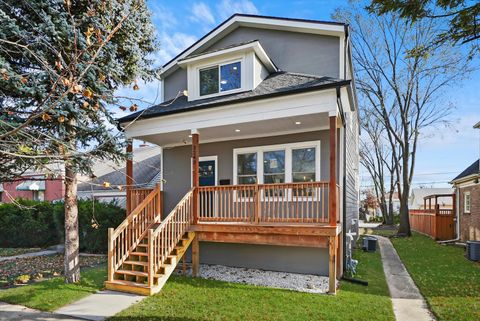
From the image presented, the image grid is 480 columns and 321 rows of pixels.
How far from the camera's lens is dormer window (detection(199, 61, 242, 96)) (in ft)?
31.1

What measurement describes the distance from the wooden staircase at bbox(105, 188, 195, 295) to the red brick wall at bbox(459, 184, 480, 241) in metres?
13.2

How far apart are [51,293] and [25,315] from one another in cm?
113

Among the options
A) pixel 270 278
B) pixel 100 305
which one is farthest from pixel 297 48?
pixel 100 305

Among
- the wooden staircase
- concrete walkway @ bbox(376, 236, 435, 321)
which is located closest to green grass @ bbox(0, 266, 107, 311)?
the wooden staircase

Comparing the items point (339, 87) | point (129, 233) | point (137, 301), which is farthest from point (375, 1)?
point (129, 233)

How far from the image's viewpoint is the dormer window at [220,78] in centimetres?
947

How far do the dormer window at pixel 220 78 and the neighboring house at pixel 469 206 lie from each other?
12298mm

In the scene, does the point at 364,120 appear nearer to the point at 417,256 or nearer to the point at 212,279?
the point at 417,256

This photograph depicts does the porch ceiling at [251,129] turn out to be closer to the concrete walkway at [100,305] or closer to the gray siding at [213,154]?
the gray siding at [213,154]

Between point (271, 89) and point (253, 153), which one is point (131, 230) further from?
point (271, 89)

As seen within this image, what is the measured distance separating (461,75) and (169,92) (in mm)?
18166

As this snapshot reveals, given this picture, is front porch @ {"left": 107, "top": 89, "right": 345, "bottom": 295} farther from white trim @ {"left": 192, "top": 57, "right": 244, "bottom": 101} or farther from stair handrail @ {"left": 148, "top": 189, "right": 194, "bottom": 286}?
white trim @ {"left": 192, "top": 57, "right": 244, "bottom": 101}

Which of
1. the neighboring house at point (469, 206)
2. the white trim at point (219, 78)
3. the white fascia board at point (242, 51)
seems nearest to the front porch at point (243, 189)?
the white trim at point (219, 78)

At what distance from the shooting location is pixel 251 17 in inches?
401
